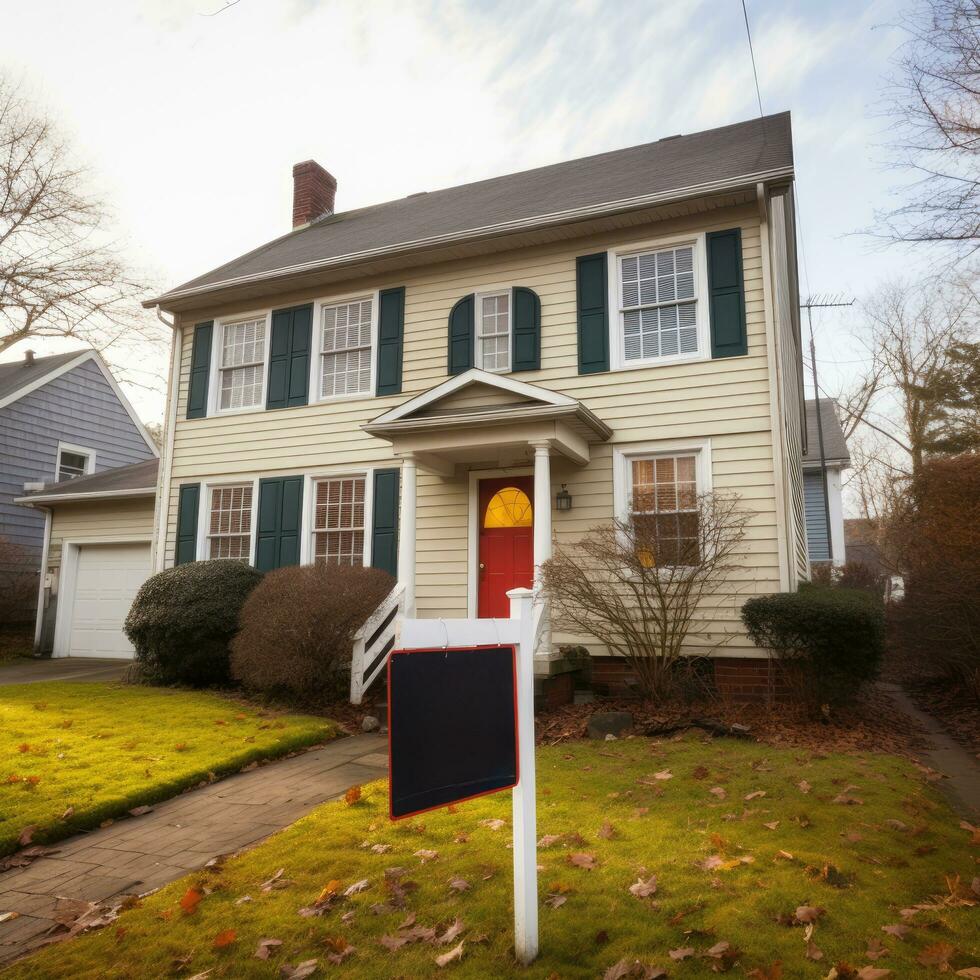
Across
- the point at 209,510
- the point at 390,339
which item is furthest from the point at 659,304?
the point at 209,510

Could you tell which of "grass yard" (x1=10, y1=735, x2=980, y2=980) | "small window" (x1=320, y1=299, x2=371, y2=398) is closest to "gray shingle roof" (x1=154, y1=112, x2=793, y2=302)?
"small window" (x1=320, y1=299, x2=371, y2=398)

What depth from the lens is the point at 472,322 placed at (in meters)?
10.5

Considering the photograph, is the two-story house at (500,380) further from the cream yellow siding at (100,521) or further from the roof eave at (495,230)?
the cream yellow siding at (100,521)

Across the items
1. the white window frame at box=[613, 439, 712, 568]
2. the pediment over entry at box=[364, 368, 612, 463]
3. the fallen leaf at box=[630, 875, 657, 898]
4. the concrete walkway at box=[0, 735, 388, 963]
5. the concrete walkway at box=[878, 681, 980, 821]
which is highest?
the pediment over entry at box=[364, 368, 612, 463]

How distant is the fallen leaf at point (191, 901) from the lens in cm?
337

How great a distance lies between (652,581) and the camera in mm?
7766

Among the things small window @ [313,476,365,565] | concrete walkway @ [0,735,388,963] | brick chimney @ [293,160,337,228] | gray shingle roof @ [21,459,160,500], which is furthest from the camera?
brick chimney @ [293,160,337,228]

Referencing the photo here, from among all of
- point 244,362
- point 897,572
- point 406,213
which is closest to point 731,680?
point 897,572

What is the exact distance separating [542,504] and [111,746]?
16.0 ft

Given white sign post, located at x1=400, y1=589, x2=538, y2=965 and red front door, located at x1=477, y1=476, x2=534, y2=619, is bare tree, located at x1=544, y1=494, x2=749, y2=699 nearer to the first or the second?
red front door, located at x1=477, y1=476, x2=534, y2=619

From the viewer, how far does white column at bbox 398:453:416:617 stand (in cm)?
924

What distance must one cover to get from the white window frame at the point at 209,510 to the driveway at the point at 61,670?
6.74 ft

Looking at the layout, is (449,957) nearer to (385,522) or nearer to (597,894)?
(597,894)

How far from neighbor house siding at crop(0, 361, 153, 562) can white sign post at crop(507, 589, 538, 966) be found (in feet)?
56.4
